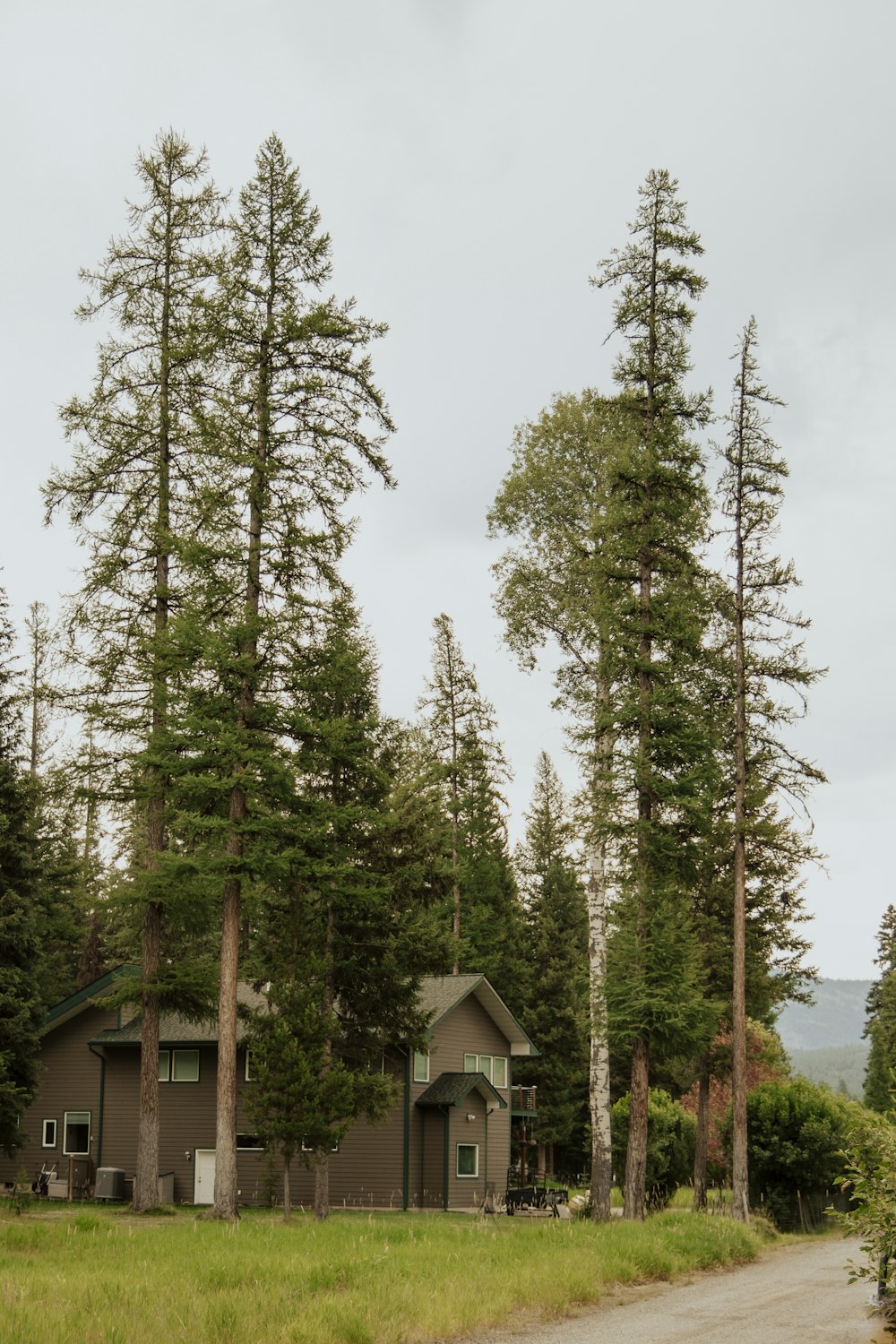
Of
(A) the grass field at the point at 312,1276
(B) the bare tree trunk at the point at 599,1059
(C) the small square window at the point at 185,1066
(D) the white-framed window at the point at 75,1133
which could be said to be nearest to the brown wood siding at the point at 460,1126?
(C) the small square window at the point at 185,1066

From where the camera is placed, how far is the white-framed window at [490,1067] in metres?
40.2

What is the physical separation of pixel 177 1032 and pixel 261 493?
19.2 m

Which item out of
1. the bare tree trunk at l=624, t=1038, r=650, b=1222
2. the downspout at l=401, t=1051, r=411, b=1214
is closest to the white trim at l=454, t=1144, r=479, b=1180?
the downspout at l=401, t=1051, r=411, b=1214

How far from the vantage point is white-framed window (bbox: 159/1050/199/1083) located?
37125 millimetres

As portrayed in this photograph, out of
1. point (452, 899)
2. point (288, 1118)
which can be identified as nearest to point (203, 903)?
point (288, 1118)

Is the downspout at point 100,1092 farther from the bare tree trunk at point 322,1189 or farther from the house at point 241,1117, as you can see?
the bare tree trunk at point 322,1189

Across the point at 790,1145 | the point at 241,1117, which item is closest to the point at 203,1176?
the point at 241,1117

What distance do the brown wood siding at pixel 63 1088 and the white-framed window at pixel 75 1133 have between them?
0.38 ft

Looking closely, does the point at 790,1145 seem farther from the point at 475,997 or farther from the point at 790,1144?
the point at 475,997

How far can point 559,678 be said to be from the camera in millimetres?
29922

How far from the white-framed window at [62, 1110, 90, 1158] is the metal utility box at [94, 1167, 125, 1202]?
4837 millimetres

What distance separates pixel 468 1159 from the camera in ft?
124

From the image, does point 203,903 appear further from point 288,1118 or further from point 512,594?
point 512,594

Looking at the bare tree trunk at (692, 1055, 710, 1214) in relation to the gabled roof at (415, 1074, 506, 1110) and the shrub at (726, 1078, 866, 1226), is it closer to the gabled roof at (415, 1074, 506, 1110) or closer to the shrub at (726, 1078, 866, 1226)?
the shrub at (726, 1078, 866, 1226)
